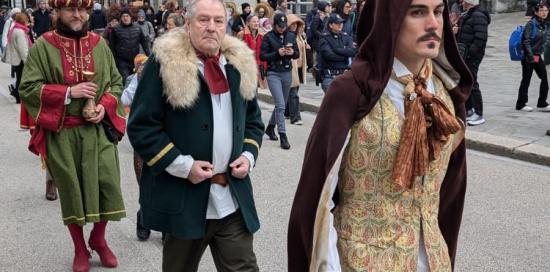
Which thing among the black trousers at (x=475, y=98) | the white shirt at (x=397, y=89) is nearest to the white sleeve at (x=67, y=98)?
the white shirt at (x=397, y=89)

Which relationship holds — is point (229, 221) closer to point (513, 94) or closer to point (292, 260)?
point (292, 260)

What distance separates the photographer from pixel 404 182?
219cm

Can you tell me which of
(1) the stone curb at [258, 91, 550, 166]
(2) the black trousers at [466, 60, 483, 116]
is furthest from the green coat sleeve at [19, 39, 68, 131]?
(2) the black trousers at [466, 60, 483, 116]

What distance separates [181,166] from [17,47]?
1016 cm

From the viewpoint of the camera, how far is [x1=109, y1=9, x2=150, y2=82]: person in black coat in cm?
1050

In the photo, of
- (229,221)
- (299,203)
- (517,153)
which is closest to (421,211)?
(299,203)

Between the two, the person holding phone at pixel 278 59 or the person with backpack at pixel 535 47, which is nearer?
the person holding phone at pixel 278 59

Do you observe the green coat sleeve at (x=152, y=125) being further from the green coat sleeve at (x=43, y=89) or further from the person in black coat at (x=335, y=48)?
the person in black coat at (x=335, y=48)

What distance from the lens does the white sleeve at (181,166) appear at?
3011 millimetres

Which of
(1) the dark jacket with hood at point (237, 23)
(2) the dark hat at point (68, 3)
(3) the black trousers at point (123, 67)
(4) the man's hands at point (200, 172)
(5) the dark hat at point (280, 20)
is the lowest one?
(3) the black trousers at point (123, 67)

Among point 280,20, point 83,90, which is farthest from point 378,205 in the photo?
point 280,20

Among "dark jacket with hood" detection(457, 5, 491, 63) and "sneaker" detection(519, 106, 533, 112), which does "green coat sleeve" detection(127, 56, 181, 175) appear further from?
"sneaker" detection(519, 106, 533, 112)

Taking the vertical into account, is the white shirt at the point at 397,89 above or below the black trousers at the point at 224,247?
above

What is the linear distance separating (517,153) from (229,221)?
5446mm
